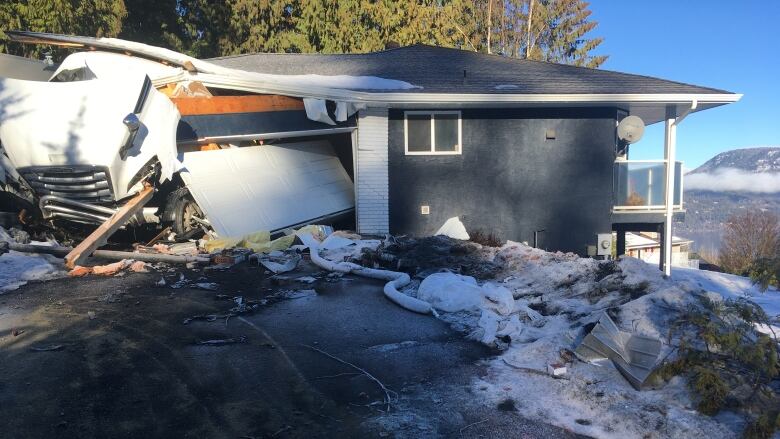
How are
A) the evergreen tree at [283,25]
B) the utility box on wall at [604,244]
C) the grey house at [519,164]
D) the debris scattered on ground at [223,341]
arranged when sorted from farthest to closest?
the evergreen tree at [283,25] → the utility box on wall at [604,244] → the grey house at [519,164] → the debris scattered on ground at [223,341]

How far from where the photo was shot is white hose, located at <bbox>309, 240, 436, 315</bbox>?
19.1 feet

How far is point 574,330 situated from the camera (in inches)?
181

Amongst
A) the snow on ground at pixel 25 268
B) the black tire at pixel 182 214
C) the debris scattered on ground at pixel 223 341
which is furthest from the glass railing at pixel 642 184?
the snow on ground at pixel 25 268

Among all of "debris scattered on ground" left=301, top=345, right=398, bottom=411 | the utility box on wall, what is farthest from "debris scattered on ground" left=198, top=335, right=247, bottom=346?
the utility box on wall

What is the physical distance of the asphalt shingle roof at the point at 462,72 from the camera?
448 inches

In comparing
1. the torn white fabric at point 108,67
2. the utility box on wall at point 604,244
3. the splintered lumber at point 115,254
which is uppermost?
the torn white fabric at point 108,67

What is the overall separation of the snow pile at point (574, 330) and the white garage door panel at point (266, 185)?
4.17 meters

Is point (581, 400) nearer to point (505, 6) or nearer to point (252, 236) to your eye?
point (252, 236)

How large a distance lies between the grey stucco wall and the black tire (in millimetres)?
4167

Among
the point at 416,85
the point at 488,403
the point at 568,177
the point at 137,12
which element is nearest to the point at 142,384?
the point at 488,403

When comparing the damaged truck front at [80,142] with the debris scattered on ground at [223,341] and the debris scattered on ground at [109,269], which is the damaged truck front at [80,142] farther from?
the debris scattered on ground at [223,341]

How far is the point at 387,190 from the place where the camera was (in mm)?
11492

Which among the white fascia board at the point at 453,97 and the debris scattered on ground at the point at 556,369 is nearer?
the debris scattered on ground at the point at 556,369

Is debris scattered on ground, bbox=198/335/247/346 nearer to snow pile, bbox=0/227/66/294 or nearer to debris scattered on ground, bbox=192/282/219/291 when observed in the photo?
debris scattered on ground, bbox=192/282/219/291
